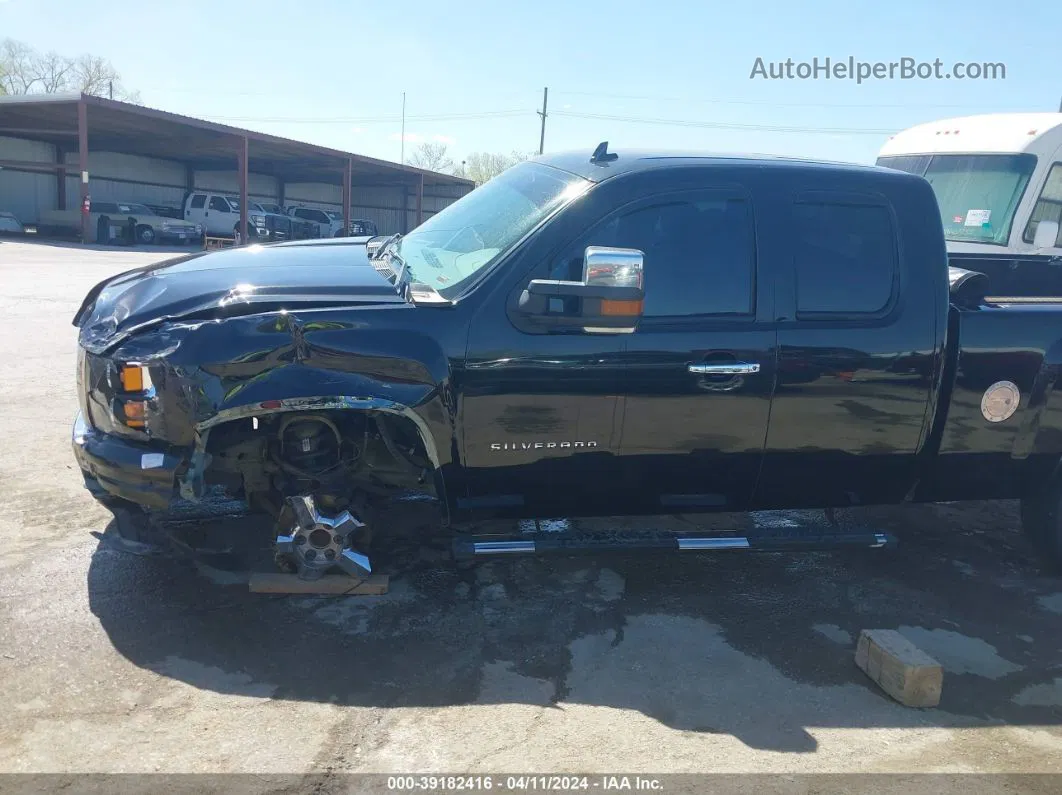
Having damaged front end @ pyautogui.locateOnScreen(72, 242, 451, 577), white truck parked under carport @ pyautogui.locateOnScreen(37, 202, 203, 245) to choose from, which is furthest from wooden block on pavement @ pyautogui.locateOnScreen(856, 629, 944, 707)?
white truck parked under carport @ pyautogui.locateOnScreen(37, 202, 203, 245)

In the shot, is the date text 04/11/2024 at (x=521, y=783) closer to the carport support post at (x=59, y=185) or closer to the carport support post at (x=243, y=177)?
the carport support post at (x=243, y=177)

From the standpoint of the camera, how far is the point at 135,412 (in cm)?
328

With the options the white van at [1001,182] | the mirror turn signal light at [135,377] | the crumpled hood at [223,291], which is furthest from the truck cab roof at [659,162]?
the white van at [1001,182]

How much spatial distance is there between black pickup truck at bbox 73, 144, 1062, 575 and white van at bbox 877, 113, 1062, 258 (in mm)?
6309

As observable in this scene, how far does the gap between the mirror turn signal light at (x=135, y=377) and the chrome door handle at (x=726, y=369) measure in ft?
7.14

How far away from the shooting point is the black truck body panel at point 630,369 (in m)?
3.27

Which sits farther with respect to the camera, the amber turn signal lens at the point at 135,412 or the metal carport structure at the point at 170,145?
the metal carport structure at the point at 170,145

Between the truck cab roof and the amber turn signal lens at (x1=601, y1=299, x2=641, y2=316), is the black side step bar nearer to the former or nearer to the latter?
the amber turn signal lens at (x1=601, y1=299, x2=641, y2=316)

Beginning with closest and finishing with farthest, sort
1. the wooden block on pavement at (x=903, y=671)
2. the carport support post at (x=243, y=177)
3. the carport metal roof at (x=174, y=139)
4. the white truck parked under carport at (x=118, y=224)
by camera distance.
Result: the wooden block on pavement at (x=903, y=671)
the carport metal roof at (x=174, y=139)
the white truck parked under carport at (x=118, y=224)
the carport support post at (x=243, y=177)

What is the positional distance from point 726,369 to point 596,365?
1.85ft

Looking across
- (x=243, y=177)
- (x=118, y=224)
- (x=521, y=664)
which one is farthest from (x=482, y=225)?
(x=118, y=224)

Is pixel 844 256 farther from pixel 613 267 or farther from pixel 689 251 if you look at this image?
pixel 613 267

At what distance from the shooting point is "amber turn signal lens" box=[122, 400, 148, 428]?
326cm

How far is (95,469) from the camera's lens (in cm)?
338
